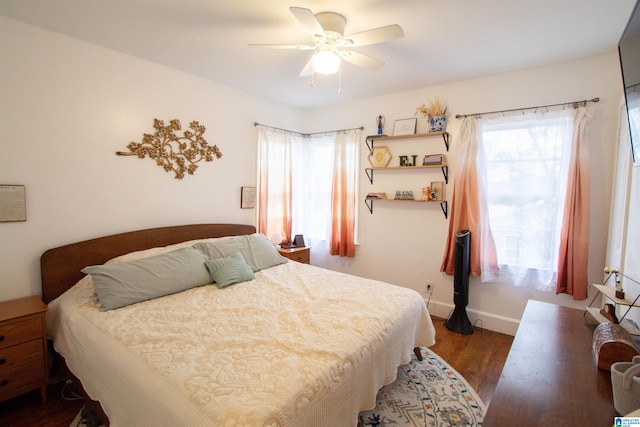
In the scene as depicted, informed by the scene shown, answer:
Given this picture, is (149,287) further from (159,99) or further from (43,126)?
(159,99)

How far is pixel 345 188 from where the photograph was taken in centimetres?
380

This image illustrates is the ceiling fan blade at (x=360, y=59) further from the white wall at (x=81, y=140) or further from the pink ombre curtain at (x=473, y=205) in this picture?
the white wall at (x=81, y=140)

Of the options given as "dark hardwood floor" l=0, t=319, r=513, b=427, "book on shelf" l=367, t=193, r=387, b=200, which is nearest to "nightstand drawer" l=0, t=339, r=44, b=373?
"dark hardwood floor" l=0, t=319, r=513, b=427

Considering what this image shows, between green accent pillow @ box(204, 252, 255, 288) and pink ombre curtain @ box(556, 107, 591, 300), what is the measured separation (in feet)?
8.86

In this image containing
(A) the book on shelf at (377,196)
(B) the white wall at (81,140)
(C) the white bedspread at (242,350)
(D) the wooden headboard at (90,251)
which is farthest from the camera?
(A) the book on shelf at (377,196)

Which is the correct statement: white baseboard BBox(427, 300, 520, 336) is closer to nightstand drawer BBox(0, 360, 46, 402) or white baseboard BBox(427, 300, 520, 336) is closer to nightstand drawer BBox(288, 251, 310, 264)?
nightstand drawer BBox(288, 251, 310, 264)

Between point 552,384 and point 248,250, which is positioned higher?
point 248,250

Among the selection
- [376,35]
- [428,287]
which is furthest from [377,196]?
[376,35]

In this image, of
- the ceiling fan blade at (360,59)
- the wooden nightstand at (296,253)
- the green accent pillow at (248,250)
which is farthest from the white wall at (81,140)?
the ceiling fan blade at (360,59)

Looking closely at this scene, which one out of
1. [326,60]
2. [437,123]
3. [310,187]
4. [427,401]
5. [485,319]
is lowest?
[427,401]

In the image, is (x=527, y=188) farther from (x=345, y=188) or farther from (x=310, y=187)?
(x=310, y=187)

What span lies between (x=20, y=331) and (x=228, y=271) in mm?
1273

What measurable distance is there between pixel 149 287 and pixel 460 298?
2746 mm

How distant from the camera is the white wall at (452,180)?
2.41 meters
